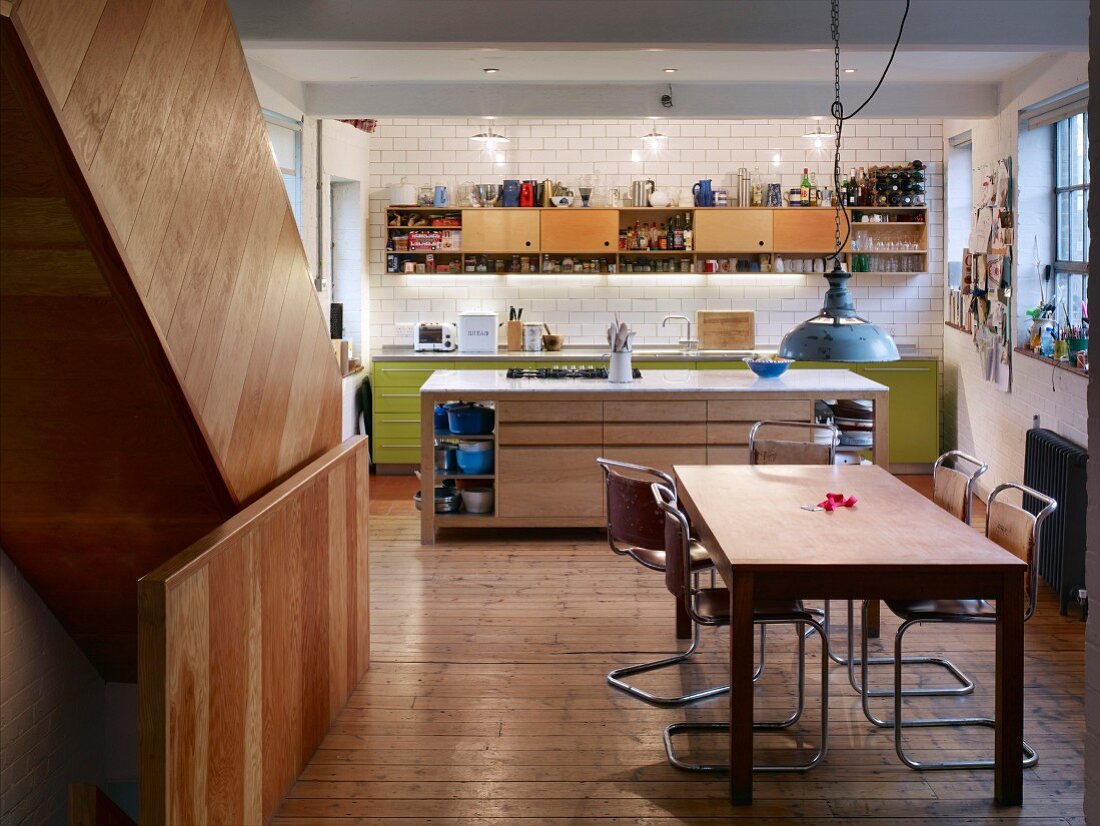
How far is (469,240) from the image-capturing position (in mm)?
10250

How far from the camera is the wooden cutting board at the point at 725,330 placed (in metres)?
10.2

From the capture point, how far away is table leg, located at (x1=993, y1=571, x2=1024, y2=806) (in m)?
3.65

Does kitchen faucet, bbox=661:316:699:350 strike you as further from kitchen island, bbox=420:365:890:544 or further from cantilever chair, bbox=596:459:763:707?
cantilever chair, bbox=596:459:763:707

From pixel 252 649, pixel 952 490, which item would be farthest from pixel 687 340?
pixel 252 649

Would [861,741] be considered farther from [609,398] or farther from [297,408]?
[609,398]

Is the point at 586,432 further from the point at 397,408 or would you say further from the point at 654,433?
the point at 397,408

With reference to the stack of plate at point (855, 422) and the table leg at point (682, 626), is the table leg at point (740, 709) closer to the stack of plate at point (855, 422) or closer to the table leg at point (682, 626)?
the table leg at point (682, 626)

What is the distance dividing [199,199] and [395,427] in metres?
7.10

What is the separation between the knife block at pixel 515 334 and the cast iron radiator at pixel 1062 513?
4.78 meters

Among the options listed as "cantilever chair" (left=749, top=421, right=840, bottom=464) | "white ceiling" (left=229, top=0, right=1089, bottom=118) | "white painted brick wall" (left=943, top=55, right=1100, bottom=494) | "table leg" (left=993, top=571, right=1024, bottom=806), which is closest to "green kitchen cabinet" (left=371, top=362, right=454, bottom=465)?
"white ceiling" (left=229, top=0, right=1089, bottom=118)

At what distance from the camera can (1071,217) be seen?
7281mm

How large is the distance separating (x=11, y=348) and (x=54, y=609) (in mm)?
1653

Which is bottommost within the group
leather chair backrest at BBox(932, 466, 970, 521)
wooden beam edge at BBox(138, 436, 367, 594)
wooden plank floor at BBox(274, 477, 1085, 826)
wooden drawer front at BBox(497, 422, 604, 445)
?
wooden plank floor at BBox(274, 477, 1085, 826)

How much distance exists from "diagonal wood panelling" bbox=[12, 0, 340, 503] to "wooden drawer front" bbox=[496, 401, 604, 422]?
3124 mm
